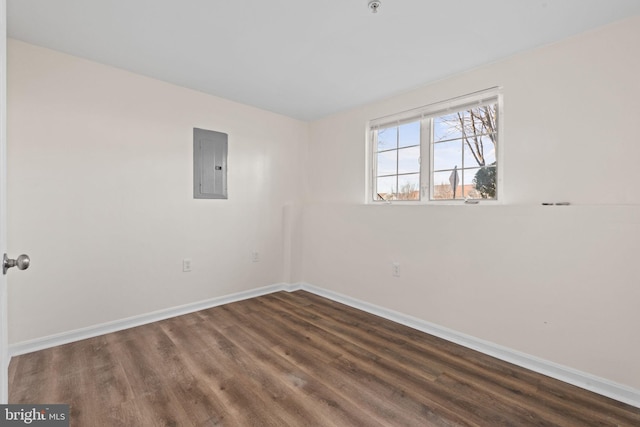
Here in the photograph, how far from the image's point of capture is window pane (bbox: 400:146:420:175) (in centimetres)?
293

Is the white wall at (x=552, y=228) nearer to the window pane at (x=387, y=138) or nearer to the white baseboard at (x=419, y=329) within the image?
the white baseboard at (x=419, y=329)

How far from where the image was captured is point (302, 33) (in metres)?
2.00

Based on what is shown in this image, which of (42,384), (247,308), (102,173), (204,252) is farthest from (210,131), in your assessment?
(42,384)

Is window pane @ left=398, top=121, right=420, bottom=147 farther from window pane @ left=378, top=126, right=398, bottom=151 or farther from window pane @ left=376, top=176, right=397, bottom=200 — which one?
window pane @ left=376, top=176, right=397, bottom=200

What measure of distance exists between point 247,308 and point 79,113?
2320 millimetres

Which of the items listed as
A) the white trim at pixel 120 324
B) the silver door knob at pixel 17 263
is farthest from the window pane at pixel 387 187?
the silver door knob at pixel 17 263

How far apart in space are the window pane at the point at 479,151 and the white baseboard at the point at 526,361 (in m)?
1.46

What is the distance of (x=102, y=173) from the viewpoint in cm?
247

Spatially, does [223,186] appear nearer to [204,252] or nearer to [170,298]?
[204,252]

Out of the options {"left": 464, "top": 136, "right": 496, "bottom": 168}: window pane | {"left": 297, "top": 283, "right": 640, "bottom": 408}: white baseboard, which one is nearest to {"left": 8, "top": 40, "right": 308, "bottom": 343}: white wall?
{"left": 297, "top": 283, "right": 640, "bottom": 408}: white baseboard

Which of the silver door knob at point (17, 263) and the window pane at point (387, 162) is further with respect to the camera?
the window pane at point (387, 162)

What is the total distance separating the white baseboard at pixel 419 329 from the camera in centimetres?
178

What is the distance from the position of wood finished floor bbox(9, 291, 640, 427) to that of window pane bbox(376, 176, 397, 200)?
1.40 m

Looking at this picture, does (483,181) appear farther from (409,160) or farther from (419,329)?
(419,329)
